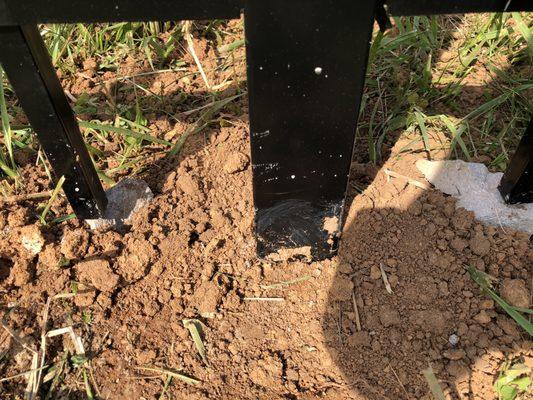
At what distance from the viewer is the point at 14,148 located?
2182 millimetres

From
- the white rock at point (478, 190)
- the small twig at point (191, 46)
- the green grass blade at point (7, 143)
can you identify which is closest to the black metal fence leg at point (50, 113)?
the green grass blade at point (7, 143)

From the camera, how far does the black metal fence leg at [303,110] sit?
4.17ft

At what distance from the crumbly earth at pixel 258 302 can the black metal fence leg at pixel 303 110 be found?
0.60 ft

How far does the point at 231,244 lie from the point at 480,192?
37.6 inches

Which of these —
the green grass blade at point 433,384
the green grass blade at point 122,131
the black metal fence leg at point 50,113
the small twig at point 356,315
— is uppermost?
the black metal fence leg at point 50,113

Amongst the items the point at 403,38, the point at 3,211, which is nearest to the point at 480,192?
the point at 403,38

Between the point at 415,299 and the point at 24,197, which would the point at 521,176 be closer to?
the point at 415,299

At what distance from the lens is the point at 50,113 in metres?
1.60

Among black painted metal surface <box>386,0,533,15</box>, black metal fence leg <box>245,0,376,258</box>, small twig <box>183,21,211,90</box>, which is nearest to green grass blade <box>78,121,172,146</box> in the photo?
small twig <box>183,21,211,90</box>

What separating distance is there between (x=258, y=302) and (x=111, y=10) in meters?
1.05

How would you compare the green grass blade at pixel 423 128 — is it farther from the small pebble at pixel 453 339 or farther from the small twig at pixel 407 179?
the small pebble at pixel 453 339

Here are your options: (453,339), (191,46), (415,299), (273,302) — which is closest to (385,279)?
(415,299)

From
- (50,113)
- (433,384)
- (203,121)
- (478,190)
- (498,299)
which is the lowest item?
(433,384)

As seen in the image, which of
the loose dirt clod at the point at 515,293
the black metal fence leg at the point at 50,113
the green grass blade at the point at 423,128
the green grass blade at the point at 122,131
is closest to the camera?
the black metal fence leg at the point at 50,113
